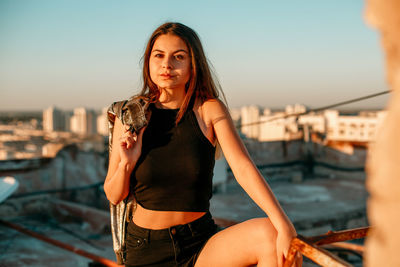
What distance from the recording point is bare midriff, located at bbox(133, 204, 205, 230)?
60.8 inches

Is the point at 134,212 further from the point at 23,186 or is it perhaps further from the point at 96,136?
the point at 96,136

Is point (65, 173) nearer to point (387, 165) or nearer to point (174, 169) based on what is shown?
point (174, 169)

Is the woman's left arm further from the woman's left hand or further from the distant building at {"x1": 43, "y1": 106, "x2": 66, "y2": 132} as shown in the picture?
the distant building at {"x1": 43, "y1": 106, "x2": 66, "y2": 132}

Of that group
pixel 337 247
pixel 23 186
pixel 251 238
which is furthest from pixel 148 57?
pixel 23 186

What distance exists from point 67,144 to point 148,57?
596 centimetres

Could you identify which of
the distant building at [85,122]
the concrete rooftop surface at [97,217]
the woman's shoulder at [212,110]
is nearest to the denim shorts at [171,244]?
the woman's shoulder at [212,110]

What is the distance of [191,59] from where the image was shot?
166 centimetres

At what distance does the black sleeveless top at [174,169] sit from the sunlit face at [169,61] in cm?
17

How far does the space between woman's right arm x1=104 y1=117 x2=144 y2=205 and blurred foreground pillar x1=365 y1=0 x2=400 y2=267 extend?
1098mm

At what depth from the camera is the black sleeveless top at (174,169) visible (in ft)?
5.14

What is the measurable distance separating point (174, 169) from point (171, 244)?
Answer: 26 centimetres

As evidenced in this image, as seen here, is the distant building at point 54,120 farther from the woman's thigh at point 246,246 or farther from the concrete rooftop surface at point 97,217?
the woman's thigh at point 246,246

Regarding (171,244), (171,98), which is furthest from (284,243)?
(171,98)

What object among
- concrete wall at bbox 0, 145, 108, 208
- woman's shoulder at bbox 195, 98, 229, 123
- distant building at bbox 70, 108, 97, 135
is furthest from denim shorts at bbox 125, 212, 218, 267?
distant building at bbox 70, 108, 97, 135
